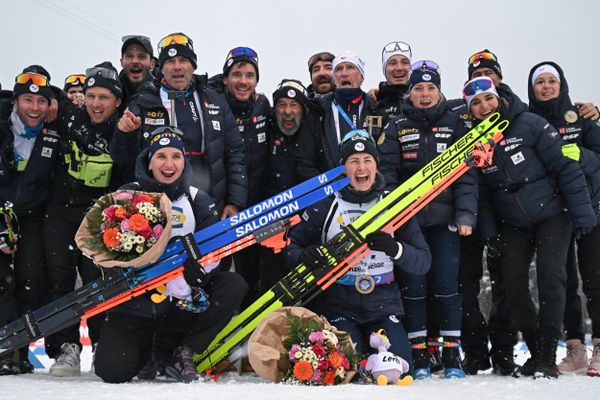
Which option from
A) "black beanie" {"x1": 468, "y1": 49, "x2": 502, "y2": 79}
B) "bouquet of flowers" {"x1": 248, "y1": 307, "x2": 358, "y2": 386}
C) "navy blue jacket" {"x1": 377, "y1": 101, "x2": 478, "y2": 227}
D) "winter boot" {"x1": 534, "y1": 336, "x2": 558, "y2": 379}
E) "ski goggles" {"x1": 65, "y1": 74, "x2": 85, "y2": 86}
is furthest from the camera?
"ski goggles" {"x1": 65, "y1": 74, "x2": 85, "y2": 86}

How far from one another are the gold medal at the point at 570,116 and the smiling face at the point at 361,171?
1.80 metres

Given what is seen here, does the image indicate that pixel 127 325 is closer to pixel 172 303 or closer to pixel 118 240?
pixel 172 303

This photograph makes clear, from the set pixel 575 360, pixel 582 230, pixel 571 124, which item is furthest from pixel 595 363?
pixel 571 124

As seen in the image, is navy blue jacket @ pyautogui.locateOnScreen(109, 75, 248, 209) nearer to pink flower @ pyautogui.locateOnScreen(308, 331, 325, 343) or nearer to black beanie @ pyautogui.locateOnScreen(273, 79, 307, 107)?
black beanie @ pyautogui.locateOnScreen(273, 79, 307, 107)

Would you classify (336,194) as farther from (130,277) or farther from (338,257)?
(130,277)

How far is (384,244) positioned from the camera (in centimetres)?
448

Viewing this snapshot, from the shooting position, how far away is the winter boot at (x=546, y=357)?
468 centimetres

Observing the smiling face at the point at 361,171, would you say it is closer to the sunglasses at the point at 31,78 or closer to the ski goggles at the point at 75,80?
the sunglasses at the point at 31,78

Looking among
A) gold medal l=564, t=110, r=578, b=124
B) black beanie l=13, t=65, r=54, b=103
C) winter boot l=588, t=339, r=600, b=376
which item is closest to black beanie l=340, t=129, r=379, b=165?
gold medal l=564, t=110, r=578, b=124

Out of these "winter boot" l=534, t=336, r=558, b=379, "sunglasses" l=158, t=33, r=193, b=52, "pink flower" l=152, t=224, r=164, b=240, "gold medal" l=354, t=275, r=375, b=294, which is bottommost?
"winter boot" l=534, t=336, r=558, b=379

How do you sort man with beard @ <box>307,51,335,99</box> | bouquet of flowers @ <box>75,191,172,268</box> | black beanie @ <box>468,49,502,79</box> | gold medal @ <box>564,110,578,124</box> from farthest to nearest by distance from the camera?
man with beard @ <box>307,51,335,99</box> → black beanie @ <box>468,49,502,79</box> → gold medal @ <box>564,110,578,124</box> → bouquet of flowers @ <box>75,191,172,268</box>

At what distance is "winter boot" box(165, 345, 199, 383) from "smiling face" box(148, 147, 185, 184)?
45.6 inches

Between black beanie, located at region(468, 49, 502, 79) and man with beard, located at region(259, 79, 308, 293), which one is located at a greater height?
black beanie, located at region(468, 49, 502, 79)

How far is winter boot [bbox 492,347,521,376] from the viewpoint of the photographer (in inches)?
200
